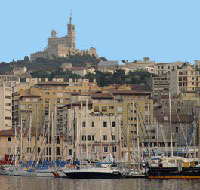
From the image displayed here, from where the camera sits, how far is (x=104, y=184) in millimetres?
89438

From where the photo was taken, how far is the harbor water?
82938 millimetres

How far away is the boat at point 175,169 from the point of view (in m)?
92.9

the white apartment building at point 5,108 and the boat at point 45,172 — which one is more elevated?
the white apartment building at point 5,108

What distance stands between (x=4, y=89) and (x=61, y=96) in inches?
744

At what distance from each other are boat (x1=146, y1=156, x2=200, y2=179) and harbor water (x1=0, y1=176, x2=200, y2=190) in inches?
63.2

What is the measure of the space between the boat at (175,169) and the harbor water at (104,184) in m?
1.60

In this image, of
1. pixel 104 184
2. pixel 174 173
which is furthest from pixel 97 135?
pixel 104 184

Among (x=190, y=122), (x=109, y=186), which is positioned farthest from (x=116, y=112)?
(x=109, y=186)

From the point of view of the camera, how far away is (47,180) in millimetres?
101062

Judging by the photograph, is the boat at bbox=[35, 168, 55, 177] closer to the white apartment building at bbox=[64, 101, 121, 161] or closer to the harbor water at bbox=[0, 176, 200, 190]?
the harbor water at bbox=[0, 176, 200, 190]

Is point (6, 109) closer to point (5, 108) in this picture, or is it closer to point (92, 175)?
point (5, 108)

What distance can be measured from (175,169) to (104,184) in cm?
896

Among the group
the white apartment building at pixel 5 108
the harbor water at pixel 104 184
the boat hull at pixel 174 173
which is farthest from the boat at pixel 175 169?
the white apartment building at pixel 5 108

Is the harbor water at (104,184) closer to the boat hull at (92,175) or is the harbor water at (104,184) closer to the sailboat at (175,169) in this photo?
the boat hull at (92,175)
